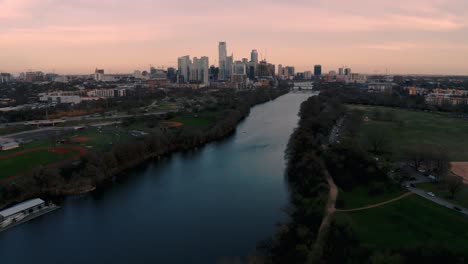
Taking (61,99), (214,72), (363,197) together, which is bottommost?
(363,197)

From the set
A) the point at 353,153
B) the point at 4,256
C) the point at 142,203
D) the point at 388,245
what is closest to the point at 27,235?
the point at 4,256

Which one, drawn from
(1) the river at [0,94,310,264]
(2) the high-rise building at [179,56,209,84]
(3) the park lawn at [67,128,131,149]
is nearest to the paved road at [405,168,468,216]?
(1) the river at [0,94,310,264]

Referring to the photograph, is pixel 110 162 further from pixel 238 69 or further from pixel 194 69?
pixel 238 69

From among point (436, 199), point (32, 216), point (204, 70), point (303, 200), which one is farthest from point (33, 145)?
point (204, 70)

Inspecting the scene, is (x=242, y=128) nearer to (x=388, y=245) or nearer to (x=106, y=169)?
(x=106, y=169)

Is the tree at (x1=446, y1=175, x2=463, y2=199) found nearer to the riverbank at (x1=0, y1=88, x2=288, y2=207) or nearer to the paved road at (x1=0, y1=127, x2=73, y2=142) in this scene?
the riverbank at (x1=0, y1=88, x2=288, y2=207)
